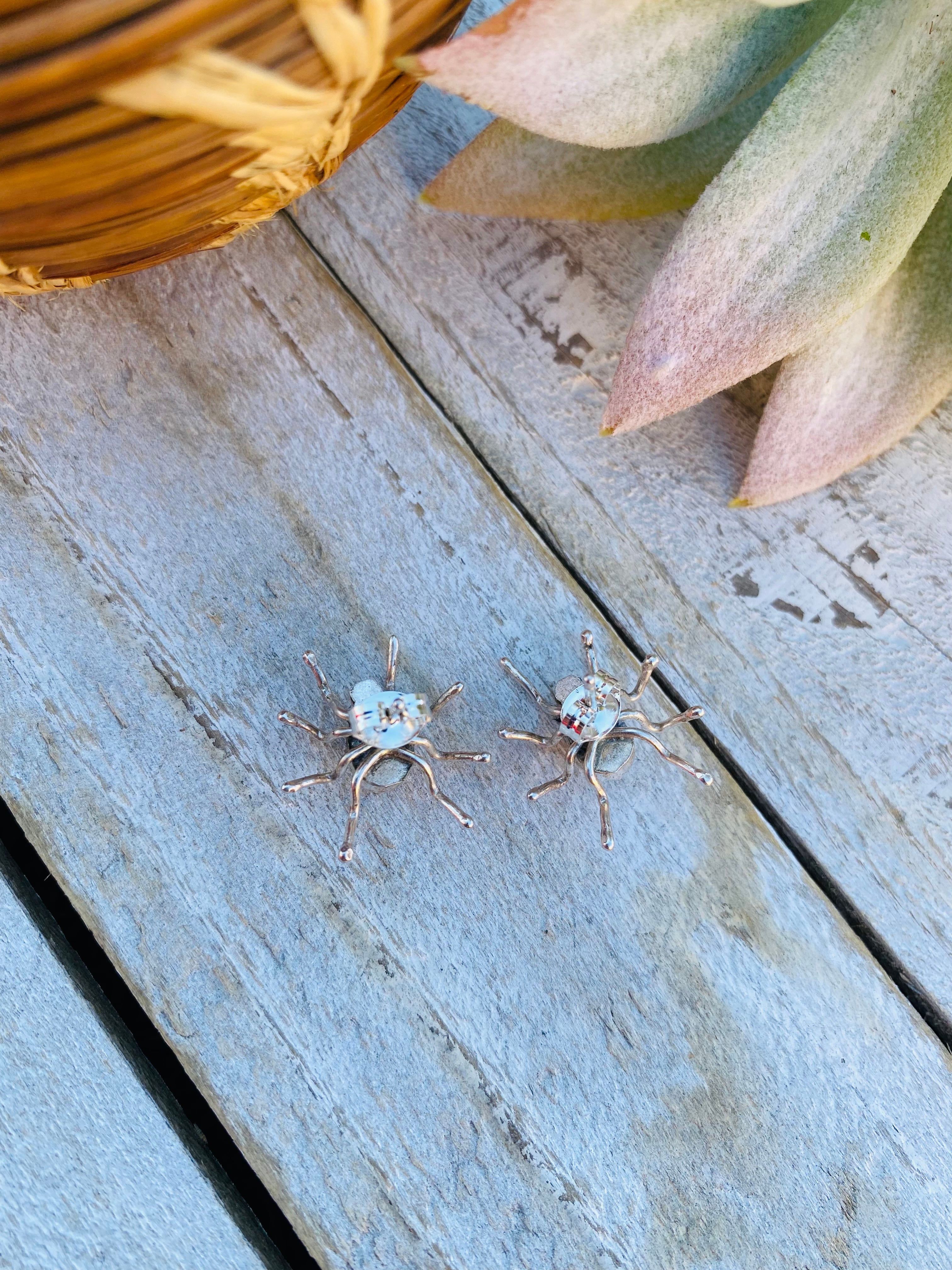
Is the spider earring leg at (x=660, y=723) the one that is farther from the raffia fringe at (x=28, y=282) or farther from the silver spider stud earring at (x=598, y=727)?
the raffia fringe at (x=28, y=282)

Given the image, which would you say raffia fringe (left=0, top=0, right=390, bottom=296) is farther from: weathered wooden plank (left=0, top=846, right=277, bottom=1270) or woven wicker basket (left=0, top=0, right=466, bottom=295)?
weathered wooden plank (left=0, top=846, right=277, bottom=1270)

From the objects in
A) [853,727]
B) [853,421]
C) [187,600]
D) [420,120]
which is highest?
[420,120]

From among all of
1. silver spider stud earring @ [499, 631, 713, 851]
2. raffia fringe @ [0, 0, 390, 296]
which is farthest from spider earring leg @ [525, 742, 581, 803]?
raffia fringe @ [0, 0, 390, 296]

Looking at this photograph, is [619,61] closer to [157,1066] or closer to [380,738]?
[380,738]

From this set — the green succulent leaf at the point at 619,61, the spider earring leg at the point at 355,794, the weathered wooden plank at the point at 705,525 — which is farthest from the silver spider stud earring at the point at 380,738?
the green succulent leaf at the point at 619,61

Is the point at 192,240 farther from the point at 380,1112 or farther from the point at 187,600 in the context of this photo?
the point at 380,1112

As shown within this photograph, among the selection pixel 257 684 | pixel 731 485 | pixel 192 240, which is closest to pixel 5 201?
pixel 192 240
